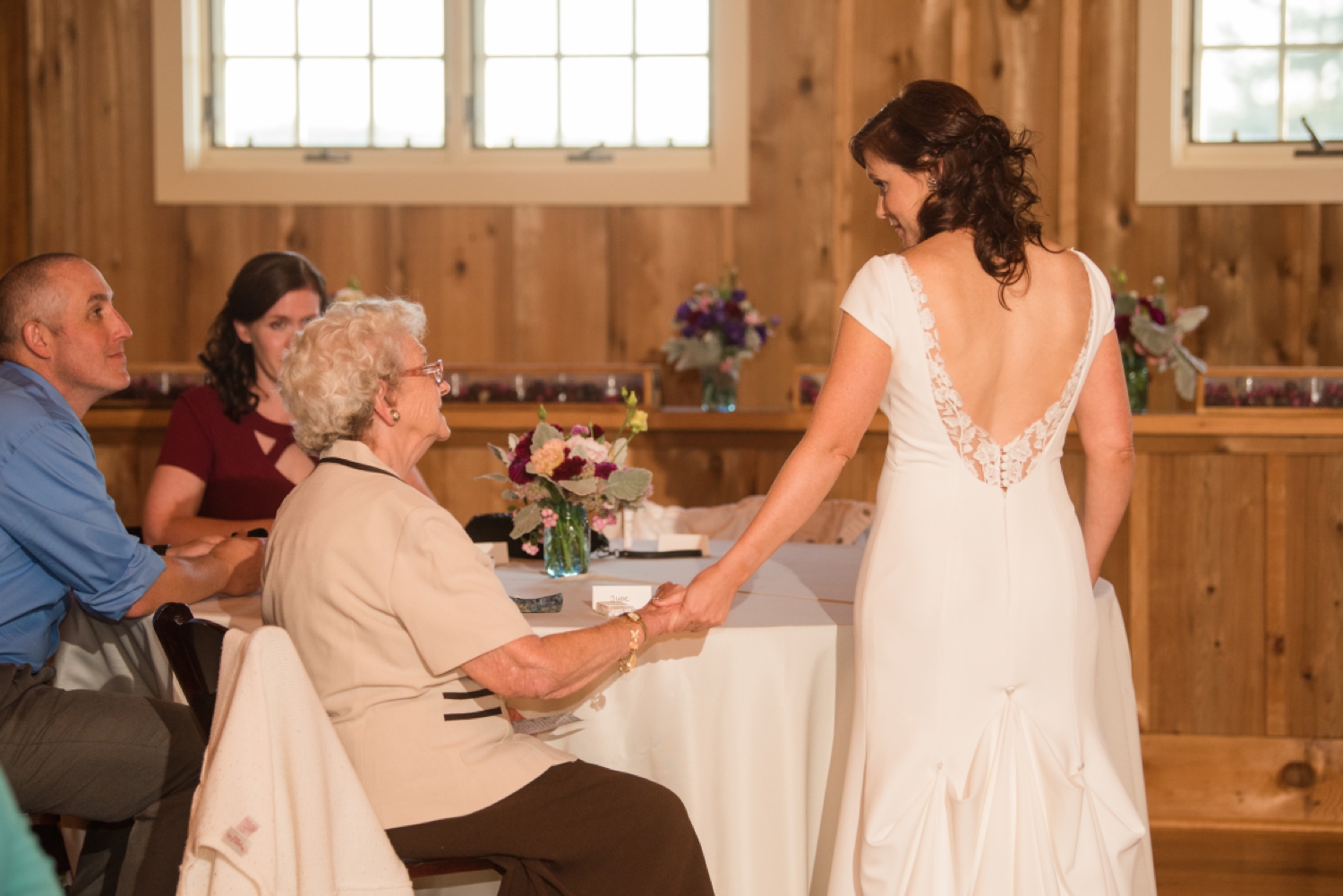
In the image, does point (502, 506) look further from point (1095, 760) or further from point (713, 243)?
point (1095, 760)

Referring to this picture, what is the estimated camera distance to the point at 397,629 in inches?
69.3

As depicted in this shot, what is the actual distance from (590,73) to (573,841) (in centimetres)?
385

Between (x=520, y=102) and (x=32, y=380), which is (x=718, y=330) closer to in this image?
(x=520, y=102)

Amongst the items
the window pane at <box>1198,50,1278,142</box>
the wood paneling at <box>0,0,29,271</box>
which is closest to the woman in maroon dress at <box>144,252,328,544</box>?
the wood paneling at <box>0,0,29,271</box>

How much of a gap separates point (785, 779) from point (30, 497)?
1392 mm

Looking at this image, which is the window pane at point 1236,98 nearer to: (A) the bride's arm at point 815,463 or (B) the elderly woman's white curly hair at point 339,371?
(A) the bride's arm at point 815,463

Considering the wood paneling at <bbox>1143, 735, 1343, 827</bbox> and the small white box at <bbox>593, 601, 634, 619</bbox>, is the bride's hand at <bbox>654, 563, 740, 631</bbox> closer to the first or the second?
the small white box at <bbox>593, 601, 634, 619</bbox>

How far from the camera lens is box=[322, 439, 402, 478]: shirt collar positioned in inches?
73.5

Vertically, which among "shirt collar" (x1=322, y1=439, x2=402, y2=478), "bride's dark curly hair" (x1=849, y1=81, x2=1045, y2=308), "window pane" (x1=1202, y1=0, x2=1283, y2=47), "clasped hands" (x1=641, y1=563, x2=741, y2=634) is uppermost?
"window pane" (x1=1202, y1=0, x2=1283, y2=47)

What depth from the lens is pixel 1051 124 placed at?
4.68 m

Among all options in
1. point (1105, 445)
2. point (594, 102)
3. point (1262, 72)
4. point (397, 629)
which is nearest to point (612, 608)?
point (397, 629)

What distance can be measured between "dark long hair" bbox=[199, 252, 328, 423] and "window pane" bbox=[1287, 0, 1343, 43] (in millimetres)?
4006

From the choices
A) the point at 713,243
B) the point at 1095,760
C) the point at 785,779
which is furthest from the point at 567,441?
the point at 713,243

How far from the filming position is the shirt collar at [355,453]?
73.5 inches
